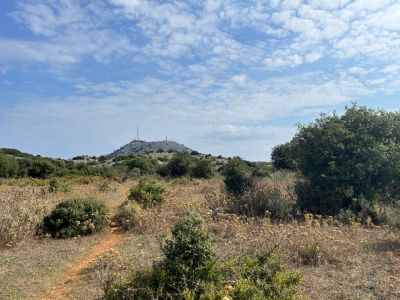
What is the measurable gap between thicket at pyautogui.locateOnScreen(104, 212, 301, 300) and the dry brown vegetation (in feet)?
1.96

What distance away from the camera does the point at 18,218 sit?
1006 centimetres

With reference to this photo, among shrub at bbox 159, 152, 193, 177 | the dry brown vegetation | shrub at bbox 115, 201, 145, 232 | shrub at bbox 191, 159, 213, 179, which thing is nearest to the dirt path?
the dry brown vegetation

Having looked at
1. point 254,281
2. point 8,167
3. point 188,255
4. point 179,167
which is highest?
point 8,167

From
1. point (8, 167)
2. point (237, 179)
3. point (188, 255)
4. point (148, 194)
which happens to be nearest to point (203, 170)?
point (8, 167)

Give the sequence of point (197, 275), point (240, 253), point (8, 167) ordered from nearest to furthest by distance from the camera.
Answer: point (197, 275) < point (240, 253) < point (8, 167)

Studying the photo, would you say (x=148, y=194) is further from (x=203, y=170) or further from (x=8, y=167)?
(x=8, y=167)

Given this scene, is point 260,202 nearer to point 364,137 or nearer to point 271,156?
point 364,137

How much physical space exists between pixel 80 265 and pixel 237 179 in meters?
7.86

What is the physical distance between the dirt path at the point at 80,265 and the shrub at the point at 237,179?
491 centimetres

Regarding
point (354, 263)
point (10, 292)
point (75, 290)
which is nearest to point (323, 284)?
point (354, 263)

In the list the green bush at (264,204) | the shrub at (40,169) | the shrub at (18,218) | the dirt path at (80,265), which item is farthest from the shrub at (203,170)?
the shrub at (18,218)

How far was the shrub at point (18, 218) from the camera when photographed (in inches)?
375

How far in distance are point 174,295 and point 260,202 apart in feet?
26.3

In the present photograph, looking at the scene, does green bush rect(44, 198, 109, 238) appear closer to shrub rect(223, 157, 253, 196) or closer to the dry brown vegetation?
the dry brown vegetation
